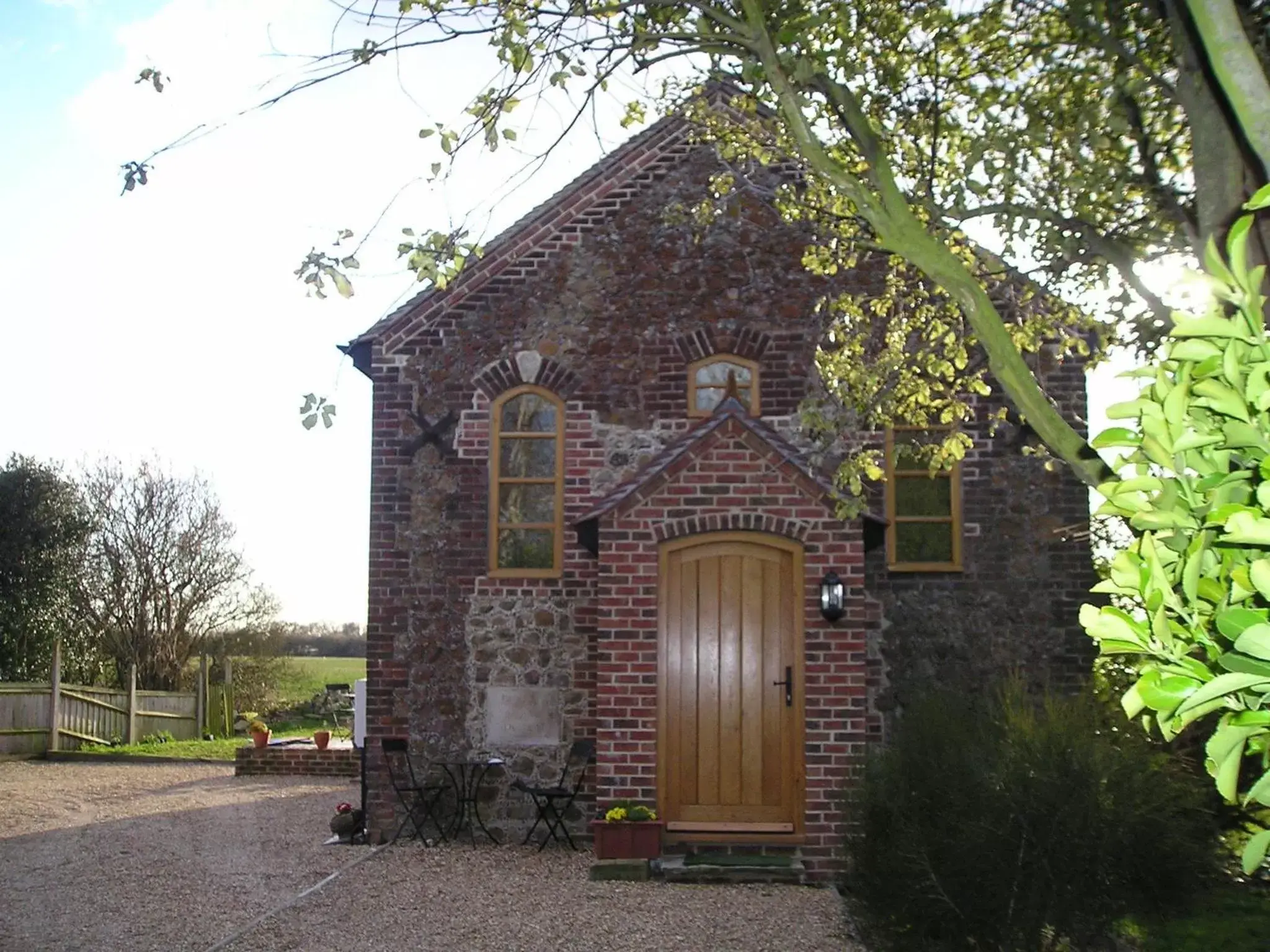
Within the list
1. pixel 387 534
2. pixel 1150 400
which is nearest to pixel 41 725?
pixel 387 534

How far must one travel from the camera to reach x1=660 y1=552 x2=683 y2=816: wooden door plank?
37.7 ft

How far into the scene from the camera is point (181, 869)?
1166 centimetres

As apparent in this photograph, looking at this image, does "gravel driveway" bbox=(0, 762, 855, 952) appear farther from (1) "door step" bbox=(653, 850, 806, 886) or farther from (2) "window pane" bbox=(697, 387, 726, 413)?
(2) "window pane" bbox=(697, 387, 726, 413)

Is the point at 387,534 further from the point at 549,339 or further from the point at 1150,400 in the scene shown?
the point at 1150,400

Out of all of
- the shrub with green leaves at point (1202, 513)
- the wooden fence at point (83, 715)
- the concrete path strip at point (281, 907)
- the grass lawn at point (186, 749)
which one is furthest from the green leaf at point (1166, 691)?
the wooden fence at point (83, 715)

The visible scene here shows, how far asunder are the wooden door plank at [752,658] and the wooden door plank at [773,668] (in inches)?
1.4

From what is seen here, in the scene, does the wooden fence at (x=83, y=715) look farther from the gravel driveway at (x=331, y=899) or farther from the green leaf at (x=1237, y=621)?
the green leaf at (x=1237, y=621)

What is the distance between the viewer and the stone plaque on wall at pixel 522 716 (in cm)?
1311

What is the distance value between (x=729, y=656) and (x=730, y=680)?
8.3 inches

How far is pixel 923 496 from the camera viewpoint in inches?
523

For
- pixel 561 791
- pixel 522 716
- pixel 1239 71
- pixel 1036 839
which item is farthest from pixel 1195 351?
pixel 522 716

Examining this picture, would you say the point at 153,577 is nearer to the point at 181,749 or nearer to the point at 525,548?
the point at 181,749

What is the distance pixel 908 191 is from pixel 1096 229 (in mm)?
1385

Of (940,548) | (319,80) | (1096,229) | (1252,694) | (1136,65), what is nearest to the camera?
(1252,694)
